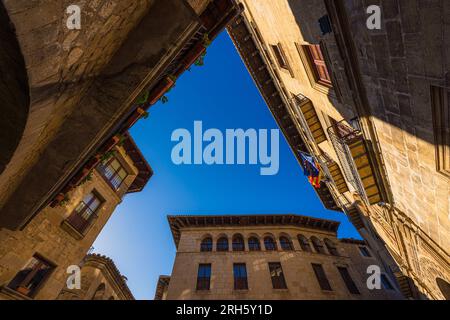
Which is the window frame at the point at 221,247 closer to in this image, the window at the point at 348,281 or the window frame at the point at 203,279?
the window frame at the point at 203,279

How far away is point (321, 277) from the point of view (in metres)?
16.0

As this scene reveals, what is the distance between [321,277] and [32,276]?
1831 cm

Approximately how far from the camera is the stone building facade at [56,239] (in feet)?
22.4

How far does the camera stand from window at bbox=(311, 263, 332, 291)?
1532 cm

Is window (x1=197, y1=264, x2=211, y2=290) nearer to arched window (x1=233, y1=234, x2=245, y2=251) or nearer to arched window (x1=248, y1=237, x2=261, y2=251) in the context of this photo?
arched window (x1=233, y1=234, x2=245, y2=251)

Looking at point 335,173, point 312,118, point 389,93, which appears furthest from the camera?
point 335,173

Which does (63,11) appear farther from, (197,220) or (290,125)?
(197,220)

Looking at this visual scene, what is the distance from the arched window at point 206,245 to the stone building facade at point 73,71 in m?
Answer: 14.4

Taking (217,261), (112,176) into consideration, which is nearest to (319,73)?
(112,176)

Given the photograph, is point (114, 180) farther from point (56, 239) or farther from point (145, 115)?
point (145, 115)

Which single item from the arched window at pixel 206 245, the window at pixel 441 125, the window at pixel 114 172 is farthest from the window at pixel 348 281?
the window at pixel 114 172

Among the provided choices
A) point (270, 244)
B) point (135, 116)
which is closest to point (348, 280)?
point (270, 244)

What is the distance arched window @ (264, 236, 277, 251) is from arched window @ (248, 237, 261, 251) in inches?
28.6

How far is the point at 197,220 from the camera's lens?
1944cm
